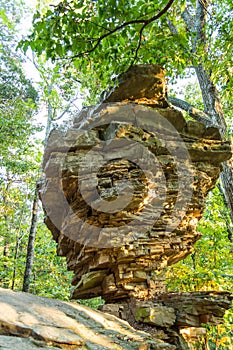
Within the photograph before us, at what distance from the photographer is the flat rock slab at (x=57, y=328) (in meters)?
2.62

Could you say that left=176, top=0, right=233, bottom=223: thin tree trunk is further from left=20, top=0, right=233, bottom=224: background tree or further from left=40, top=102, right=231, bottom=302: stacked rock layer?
left=40, top=102, right=231, bottom=302: stacked rock layer

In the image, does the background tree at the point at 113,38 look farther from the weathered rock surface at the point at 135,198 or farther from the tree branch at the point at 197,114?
the weathered rock surface at the point at 135,198

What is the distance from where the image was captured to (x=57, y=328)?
3.01m

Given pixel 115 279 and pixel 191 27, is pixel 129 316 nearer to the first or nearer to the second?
pixel 115 279

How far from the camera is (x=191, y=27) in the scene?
955 cm

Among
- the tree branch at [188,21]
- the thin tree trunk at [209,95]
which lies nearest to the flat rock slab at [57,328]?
the thin tree trunk at [209,95]

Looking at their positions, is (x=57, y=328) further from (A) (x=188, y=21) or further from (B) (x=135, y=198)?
(A) (x=188, y=21)

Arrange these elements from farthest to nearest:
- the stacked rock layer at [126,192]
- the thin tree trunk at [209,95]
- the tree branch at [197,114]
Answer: the tree branch at [197,114] < the thin tree trunk at [209,95] < the stacked rock layer at [126,192]

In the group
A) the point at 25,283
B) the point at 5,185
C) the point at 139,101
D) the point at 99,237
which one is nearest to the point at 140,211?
the point at 99,237

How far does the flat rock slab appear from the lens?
2615 millimetres

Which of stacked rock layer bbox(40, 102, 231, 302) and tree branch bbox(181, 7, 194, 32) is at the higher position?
tree branch bbox(181, 7, 194, 32)

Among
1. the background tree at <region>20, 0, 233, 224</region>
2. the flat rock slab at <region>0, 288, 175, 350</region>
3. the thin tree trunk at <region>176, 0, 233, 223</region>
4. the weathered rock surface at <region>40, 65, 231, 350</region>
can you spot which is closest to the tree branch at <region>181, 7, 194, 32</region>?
the thin tree trunk at <region>176, 0, 233, 223</region>

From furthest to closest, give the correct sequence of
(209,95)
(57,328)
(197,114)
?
(209,95), (197,114), (57,328)

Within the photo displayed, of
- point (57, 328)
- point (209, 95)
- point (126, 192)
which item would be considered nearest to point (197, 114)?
point (209, 95)
